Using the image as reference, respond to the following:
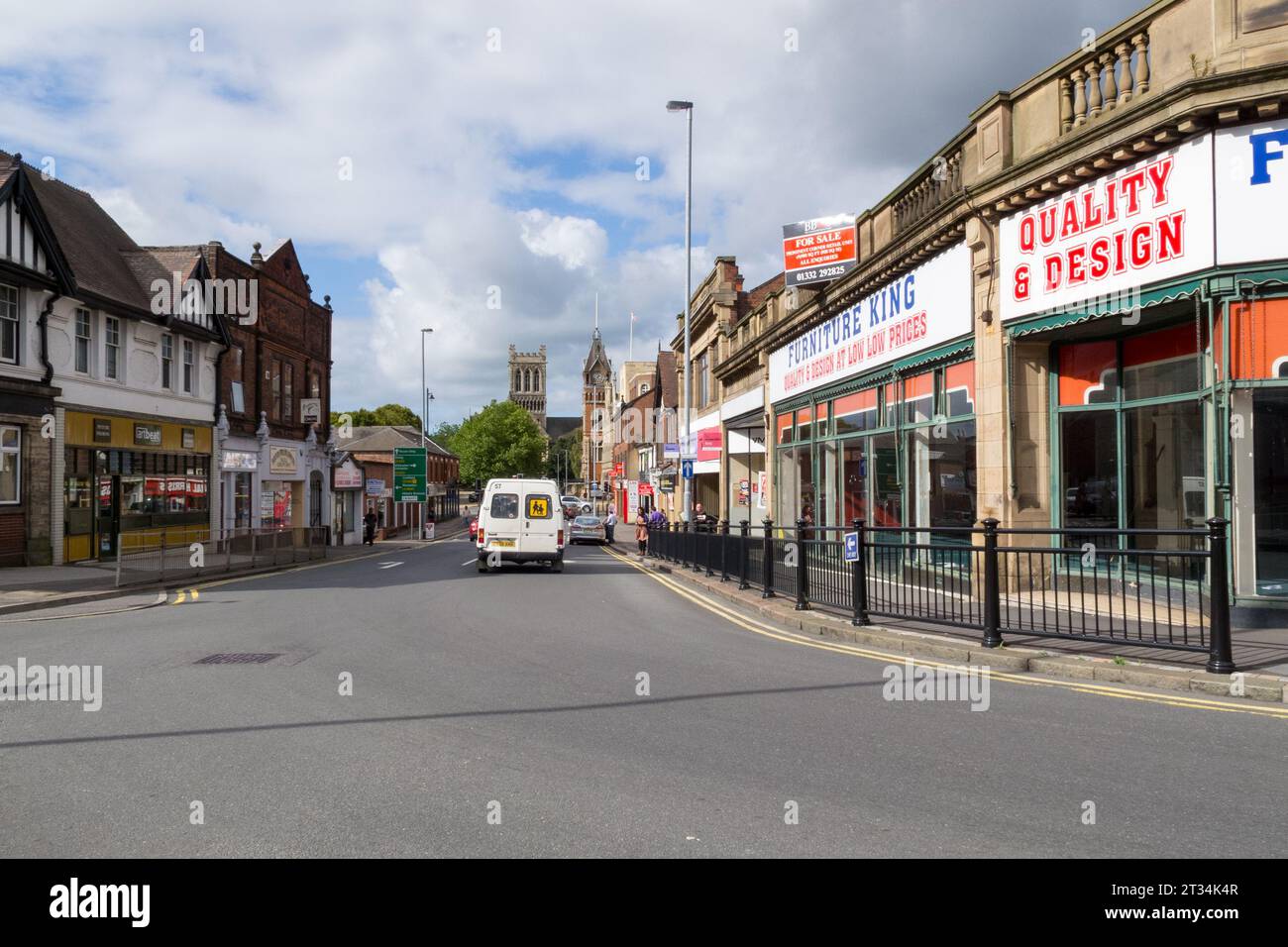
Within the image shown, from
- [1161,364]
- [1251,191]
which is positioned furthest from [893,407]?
[1251,191]

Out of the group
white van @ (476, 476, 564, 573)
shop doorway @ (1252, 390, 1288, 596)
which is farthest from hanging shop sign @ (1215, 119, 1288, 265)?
white van @ (476, 476, 564, 573)

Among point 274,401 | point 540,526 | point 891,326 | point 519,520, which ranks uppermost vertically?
point 274,401

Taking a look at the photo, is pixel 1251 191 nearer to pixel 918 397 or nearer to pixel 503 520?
pixel 918 397

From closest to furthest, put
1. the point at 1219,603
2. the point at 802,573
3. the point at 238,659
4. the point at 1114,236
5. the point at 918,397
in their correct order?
1. the point at 1219,603
2. the point at 238,659
3. the point at 1114,236
4. the point at 802,573
5. the point at 918,397

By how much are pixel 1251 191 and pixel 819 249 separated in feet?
37.3

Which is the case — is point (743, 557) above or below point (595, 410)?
below

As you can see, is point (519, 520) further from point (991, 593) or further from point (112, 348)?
point (991, 593)

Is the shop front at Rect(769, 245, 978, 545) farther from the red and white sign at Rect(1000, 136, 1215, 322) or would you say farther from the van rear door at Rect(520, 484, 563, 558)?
the van rear door at Rect(520, 484, 563, 558)

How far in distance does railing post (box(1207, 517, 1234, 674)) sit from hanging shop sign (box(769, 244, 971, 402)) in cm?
691

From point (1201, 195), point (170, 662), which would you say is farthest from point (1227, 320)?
point (170, 662)

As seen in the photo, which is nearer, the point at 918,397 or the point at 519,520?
the point at 918,397

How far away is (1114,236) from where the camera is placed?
11297 millimetres

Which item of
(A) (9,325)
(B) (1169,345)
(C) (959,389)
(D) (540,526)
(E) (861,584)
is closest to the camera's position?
(E) (861,584)
